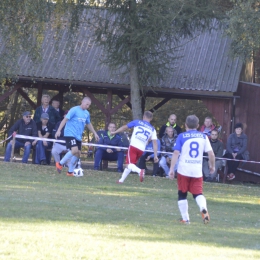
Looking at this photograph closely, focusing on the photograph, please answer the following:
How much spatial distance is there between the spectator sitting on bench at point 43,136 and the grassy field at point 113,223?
5.11 meters

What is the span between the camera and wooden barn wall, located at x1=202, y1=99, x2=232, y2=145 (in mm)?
23375

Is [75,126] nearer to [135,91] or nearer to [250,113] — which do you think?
[135,91]

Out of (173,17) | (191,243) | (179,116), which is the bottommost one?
(191,243)

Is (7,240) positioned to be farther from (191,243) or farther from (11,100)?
(11,100)

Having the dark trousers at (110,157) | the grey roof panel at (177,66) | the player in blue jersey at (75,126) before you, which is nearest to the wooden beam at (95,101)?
the grey roof panel at (177,66)

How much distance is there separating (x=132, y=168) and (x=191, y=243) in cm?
769

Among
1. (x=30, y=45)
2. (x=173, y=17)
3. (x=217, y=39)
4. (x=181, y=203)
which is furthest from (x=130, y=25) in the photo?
(x=181, y=203)

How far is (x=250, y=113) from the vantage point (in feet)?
78.0

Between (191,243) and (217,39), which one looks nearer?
(191,243)

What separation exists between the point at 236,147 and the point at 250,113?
2.84 m

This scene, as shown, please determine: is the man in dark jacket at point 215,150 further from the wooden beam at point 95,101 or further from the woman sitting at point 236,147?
the wooden beam at point 95,101

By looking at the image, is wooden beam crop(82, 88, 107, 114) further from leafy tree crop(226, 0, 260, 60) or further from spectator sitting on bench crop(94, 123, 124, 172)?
leafy tree crop(226, 0, 260, 60)

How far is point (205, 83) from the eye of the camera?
23453mm

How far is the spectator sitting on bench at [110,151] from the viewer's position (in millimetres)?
21188
